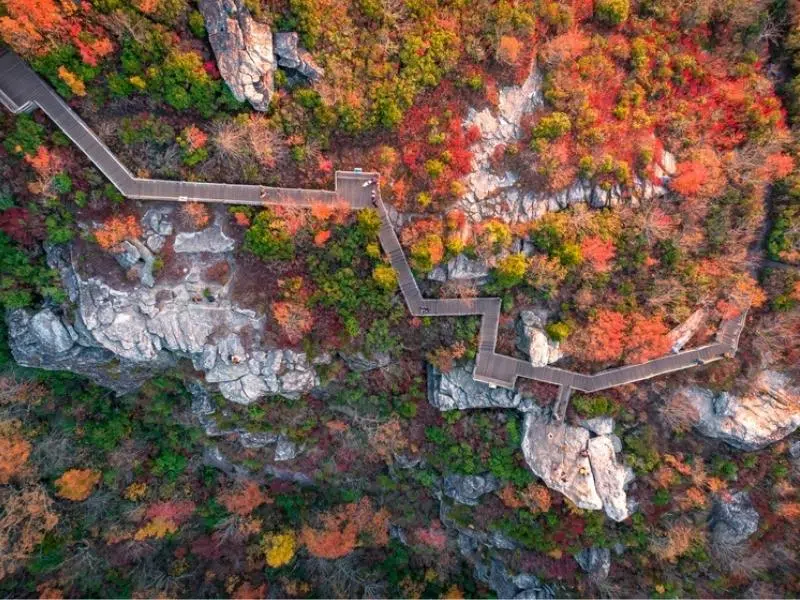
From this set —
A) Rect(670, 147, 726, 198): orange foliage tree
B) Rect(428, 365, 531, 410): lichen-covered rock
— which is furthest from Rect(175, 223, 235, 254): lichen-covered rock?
Rect(670, 147, 726, 198): orange foliage tree

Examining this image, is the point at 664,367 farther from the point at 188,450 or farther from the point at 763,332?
the point at 188,450

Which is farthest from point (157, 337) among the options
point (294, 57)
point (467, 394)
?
point (467, 394)

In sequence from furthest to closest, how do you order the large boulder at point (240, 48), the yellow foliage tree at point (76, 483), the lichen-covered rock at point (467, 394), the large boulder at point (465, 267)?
the yellow foliage tree at point (76, 483) → the lichen-covered rock at point (467, 394) → the large boulder at point (465, 267) → the large boulder at point (240, 48)

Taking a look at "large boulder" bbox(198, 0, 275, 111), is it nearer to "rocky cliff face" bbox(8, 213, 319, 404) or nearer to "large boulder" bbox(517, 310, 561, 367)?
"rocky cliff face" bbox(8, 213, 319, 404)

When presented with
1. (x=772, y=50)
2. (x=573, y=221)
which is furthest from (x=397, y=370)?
(x=772, y=50)

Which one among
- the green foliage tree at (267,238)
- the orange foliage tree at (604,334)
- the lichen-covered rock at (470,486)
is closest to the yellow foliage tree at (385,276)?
the green foliage tree at (267,238)

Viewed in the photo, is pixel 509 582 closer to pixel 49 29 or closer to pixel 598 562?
pixel 598 562

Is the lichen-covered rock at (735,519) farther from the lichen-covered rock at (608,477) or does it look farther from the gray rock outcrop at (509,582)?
the gray rock outcrop at (509,582)
